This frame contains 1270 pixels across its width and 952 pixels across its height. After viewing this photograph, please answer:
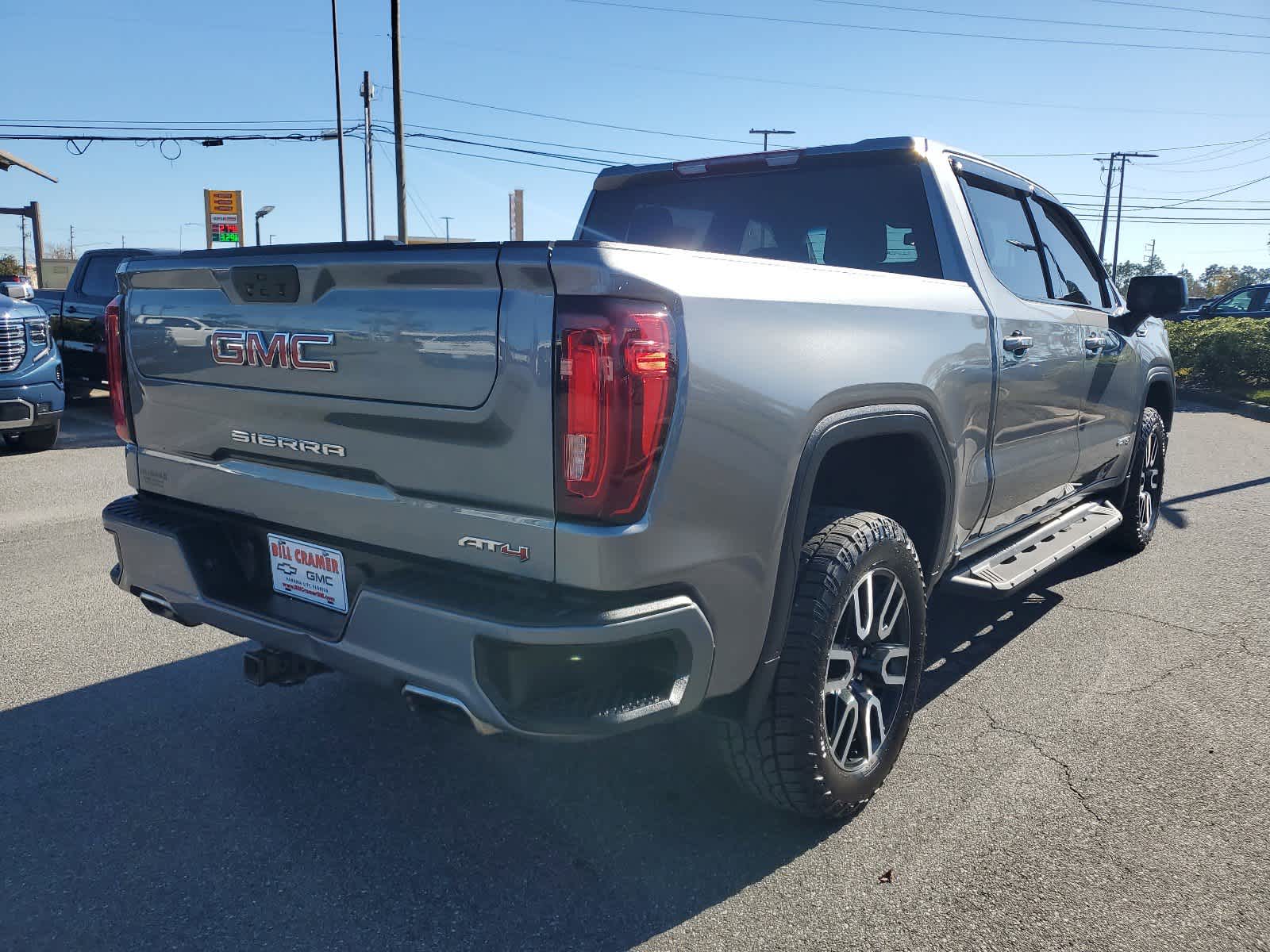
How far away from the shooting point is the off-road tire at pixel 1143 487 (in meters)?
5.56

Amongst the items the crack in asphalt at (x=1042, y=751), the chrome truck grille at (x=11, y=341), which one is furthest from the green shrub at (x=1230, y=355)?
the chrome truck grille at (x=11, y=341)

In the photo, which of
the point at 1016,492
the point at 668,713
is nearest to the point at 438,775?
the point at 668,713

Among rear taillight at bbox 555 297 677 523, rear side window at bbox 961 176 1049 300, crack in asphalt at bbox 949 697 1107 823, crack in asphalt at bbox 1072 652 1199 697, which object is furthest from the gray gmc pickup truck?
crack in asphalt at bbox 1072 652 1199 697

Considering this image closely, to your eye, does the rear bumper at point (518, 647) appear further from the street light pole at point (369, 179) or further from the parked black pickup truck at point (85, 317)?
the street light pole at point (369, 179)

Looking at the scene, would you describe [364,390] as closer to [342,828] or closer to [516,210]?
[342,828]

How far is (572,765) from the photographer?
3.12m

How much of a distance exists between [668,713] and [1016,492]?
2233 mm

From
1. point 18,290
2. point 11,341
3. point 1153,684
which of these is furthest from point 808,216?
point 11,341

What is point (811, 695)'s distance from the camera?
251cm

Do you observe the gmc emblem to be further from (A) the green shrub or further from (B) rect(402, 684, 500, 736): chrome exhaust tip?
(A) the green shrub

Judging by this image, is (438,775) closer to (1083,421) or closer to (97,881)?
(97,881)

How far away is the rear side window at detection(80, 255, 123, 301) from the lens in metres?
11.8

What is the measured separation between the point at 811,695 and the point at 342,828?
4.44 ft

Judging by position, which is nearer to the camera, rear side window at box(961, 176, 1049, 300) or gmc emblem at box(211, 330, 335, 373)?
gmc emblem at box(211, 330, 335, 373)
